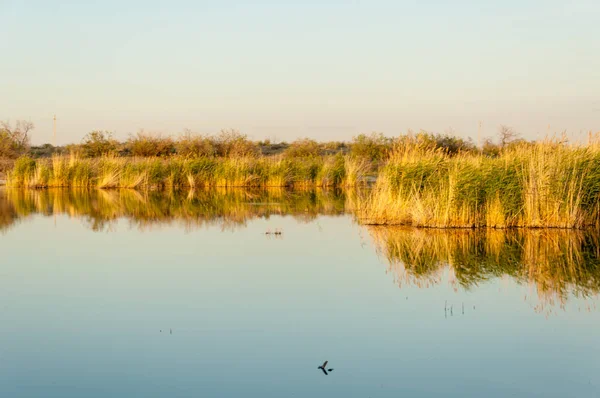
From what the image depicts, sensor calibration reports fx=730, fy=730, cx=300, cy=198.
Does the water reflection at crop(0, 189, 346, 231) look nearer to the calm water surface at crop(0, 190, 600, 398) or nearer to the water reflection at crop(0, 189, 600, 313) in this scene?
the water reflection at crop(0, 189, 600, 313)

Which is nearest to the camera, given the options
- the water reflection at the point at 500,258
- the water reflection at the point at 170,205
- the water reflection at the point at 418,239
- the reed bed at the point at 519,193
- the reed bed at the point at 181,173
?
the water reflection at the point at 500,258

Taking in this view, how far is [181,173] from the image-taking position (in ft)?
100

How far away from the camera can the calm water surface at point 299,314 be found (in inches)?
221

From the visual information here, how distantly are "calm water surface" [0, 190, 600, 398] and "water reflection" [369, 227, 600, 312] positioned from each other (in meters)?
0.04

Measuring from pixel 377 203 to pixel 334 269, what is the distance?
17.3 ft

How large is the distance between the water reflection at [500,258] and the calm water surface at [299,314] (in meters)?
0.04

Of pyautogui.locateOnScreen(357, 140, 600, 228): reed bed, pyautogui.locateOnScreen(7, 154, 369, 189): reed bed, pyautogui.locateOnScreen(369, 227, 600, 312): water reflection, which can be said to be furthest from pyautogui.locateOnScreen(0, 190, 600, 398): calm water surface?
pyautogui.locateOnScreen(7, 154, 369, 189): reed bed

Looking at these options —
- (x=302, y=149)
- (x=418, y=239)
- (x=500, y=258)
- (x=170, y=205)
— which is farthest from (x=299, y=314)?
(x=302, y=149)

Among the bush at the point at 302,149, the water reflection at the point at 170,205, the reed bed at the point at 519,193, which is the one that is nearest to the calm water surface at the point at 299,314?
the reed bed at the point at 519,193

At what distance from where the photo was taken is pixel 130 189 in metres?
29.1

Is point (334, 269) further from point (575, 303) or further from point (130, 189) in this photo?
point (130, 189)

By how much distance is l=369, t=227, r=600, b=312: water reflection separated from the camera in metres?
9.26

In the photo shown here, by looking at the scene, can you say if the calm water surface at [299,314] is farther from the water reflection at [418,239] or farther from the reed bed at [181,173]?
the reed bed at [181,173]

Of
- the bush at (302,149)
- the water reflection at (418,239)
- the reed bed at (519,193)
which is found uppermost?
the bush at (302,149)
